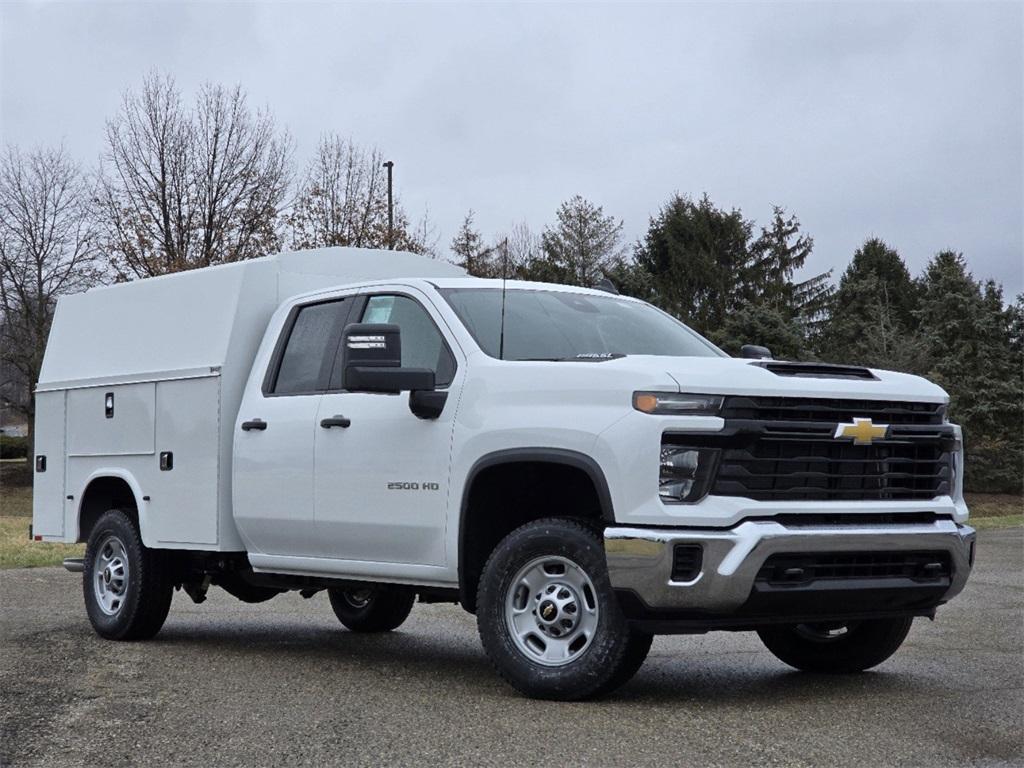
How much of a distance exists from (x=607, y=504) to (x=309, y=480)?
7.54 feet

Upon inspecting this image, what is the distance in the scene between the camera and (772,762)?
5.26m

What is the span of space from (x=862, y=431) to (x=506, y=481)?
172 cm

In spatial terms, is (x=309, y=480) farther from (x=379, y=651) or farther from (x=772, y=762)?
(x=772, y=762)

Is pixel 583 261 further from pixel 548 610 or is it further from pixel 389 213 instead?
pixel 548 610

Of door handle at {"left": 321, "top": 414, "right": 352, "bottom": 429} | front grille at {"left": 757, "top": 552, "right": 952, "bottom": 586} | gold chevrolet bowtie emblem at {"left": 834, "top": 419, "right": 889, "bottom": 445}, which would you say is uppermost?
gold chevrolet bowtie emblem at {"left": 834, "top": 419, "right": 889, "bottom": 445}

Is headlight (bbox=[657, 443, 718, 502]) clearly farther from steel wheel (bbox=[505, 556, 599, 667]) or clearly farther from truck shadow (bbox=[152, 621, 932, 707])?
truck shadow (bbox=[152, 621, 932, 707])

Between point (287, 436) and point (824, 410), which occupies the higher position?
point (824, 410)

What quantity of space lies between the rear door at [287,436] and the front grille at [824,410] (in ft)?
9.11

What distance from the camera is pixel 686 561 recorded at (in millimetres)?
6152

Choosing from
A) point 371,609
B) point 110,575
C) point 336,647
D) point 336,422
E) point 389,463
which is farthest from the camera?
point 371,609

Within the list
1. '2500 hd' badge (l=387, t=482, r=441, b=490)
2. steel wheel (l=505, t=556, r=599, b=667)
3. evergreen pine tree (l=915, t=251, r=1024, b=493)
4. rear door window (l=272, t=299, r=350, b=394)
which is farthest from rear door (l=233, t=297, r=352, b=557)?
evergreen pine tree (l=915, t=251, r=1024, b=493)

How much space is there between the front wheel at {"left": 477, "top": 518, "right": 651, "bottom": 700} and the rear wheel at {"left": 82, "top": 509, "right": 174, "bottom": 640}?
11.3 ft

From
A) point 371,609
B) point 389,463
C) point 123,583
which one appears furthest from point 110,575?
point 389,463

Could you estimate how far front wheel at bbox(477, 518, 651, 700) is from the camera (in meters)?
6.34
